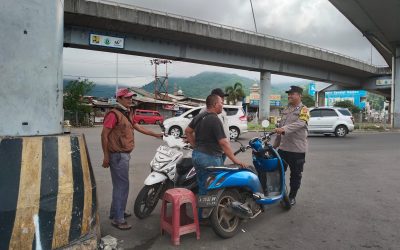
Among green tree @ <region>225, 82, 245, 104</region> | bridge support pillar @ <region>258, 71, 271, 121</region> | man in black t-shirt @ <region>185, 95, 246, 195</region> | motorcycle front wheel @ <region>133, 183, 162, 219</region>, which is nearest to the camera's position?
man in black t-shirt @ <region>185, 95, 246, 195</region>

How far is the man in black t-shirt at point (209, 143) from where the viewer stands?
4.06 meters

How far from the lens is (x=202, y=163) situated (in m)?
4.17

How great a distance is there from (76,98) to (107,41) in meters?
8.11

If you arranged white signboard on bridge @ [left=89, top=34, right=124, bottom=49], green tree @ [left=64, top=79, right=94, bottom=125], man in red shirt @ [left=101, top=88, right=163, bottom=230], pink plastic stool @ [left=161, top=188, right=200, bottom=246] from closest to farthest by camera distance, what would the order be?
pink plastic stool @ [left=161, top=188, right=200, bottom=246], man in red shirt @ [left=101, top=88, right=163, bottom=230], white signboard on bridge @ [left=89, top=34, right=124, bottom=49], green tree @ [left=64, top=79, right=94, bottom=125]

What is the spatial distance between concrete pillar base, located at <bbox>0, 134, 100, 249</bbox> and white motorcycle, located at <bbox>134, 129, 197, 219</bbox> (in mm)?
1222

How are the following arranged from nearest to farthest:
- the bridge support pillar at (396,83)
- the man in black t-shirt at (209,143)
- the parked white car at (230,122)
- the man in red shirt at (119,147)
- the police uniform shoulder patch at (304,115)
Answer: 1. the man in black t-shirt at (209,143)
2. the man in red shirt at (119,147)
3. the police uniform shoulder patch at (304,115)
4. the parked white car at (230,122)
5. the bridge support pillar at (396,83)

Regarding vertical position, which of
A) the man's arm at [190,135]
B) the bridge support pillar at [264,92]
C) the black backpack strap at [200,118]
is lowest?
the man's arm at [190,135]

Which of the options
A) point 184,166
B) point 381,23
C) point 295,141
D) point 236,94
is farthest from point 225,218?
point 236,94

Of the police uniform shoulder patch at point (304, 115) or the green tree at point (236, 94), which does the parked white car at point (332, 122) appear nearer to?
the police uniform shoulder patch at point (304, 115)

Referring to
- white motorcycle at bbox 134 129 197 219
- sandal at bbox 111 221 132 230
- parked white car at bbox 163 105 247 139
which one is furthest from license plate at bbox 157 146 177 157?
parked white car at bbox 163 105 247 139

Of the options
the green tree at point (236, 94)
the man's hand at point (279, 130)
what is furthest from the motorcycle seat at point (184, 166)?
the green tree at point (236, 94)

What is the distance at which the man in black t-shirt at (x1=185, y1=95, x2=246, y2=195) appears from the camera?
406 cm

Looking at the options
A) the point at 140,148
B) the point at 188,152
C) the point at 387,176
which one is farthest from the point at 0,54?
the point at 140,148

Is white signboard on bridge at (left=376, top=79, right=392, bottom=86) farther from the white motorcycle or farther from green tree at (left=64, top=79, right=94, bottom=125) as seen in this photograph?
the white motorcycle
